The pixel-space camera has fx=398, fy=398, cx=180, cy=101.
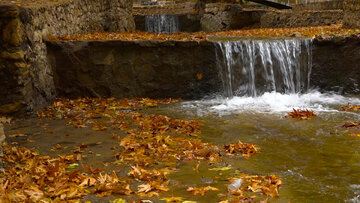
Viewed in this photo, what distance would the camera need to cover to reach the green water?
3.95 m

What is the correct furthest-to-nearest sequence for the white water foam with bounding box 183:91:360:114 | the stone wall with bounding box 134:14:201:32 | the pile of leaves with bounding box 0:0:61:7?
the stone wall with bounding box 134:14:201:32, the white water foam with bounding box 183:91:360:114, the pile of leaves with bounding box 0:0:61:7

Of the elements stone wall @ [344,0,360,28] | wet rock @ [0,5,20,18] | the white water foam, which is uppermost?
wet rock @ [0,5,20,18]

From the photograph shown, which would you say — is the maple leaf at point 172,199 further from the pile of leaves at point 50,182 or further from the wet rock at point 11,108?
the wet rock at point 11,108

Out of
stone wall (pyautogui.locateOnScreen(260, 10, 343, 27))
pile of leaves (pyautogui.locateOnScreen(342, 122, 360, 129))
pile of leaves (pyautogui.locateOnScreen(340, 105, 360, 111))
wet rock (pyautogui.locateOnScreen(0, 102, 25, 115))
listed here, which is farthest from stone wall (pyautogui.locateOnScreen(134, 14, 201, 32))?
pile of leaves (pyautogui.locateOnScreen(342, 122, 360, 129))

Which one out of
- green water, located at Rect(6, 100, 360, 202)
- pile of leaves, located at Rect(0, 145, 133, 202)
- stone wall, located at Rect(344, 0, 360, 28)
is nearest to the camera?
pile of leaves, located at Rect(0, 145, 133, 202)

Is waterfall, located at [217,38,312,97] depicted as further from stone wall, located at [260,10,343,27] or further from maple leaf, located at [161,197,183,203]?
maple leaf, located at [161,197,183,203]

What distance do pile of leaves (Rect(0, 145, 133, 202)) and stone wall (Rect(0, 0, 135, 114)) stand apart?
2674mm

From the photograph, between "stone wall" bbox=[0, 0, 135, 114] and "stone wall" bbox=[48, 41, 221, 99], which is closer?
"stone wall" bbox=[0, 0, 135, 114]

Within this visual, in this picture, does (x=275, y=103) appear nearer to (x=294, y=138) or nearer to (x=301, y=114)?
(x=301, y=114)

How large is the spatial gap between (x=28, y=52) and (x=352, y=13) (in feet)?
29.1

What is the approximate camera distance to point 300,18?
1525cm

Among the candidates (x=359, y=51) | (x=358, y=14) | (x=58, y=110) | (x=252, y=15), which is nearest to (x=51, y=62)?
(x=58, y=110)

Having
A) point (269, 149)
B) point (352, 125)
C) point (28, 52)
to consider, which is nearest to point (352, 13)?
point (352, 125)

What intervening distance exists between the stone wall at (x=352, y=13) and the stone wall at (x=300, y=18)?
2770 millimetres
